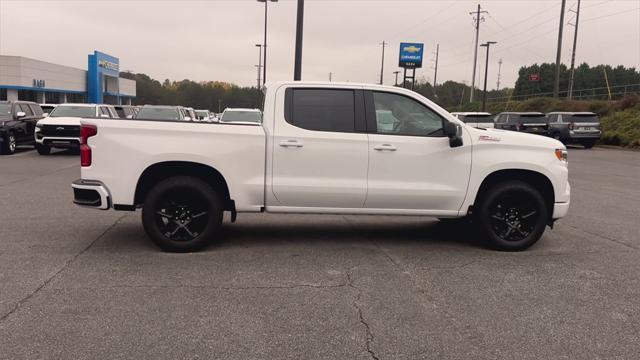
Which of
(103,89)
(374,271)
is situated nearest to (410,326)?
(374,271)

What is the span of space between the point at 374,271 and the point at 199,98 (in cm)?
13618

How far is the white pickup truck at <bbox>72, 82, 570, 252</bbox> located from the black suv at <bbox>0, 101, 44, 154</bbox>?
45.8 ft

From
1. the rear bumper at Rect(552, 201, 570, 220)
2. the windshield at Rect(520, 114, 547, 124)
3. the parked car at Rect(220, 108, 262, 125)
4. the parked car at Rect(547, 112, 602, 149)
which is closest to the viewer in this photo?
the rear bumper at Rect(552, 201, 570, 220)

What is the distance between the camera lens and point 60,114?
1861cm

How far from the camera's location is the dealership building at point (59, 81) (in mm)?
52500

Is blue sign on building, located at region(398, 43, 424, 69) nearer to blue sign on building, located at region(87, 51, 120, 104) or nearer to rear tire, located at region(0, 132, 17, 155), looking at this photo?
blue sign on building, located at region(87, 51, 120, 104)

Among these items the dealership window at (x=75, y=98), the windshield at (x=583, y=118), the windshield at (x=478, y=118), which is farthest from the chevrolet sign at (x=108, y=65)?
the windshield at (x=583, y=118)

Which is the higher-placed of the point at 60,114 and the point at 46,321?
the point at 60,114

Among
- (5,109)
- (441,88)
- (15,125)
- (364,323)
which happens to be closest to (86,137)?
(364,323)

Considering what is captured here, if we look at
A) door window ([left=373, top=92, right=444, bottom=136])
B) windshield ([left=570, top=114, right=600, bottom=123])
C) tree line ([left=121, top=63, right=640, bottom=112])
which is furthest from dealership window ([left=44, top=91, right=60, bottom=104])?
door window ([left=373, top=92, right=444, bottom=136])

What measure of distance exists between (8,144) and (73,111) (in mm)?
2319

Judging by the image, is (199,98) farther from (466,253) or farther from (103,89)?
(466,253)

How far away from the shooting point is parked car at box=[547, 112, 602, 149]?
27.6 meters

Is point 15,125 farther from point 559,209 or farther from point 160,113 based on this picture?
point 559,209
